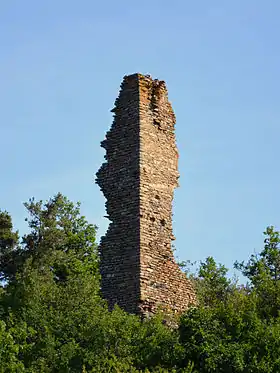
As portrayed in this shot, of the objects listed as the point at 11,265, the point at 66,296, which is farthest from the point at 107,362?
the point at 11,265

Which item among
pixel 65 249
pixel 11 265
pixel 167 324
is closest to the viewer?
pixel 167 324

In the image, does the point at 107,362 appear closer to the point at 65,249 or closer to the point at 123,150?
the point at 123,150

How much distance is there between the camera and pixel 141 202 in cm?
2033

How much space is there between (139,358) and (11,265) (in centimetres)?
1179

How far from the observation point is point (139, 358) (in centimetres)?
1834

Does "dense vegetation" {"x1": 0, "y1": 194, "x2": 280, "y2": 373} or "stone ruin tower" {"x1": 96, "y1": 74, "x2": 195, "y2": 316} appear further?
"stone ruin tower" {"x1": 96, "y1": 74, "x2": 195, "y2": 316}

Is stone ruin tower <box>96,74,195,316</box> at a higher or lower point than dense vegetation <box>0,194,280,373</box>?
higher

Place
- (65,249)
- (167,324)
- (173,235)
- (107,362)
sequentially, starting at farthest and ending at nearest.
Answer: (65,249), (173,235), (167,324), (107,362)

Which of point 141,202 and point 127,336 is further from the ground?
point 141,202

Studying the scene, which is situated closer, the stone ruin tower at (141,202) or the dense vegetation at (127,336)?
the dense vegetation at (127,336)

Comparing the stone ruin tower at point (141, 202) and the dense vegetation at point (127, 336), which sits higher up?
the stone ruin tower at point (141, 202)

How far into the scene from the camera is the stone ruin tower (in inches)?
786

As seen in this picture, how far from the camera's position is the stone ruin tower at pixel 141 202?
20.0m

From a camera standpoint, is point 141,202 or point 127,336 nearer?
point 127,336
